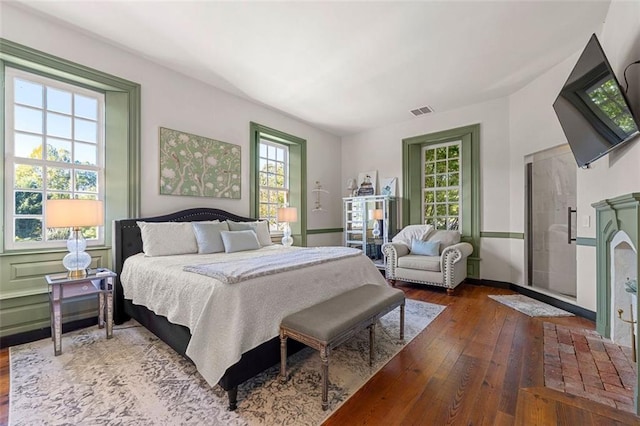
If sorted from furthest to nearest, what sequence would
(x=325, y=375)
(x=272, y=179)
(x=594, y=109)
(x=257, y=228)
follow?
1. (x=272, y=179)
2. (x=257, y=228)
3. (x=594, y=109)
4. (x=325, y=375)

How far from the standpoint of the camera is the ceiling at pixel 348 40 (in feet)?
7.89

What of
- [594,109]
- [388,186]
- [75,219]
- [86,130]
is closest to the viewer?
[594,109]

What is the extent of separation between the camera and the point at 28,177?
2648 mm

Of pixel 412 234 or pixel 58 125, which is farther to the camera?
pixel 412 234

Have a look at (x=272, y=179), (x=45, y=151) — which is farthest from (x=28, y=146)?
(x=272, y=179)

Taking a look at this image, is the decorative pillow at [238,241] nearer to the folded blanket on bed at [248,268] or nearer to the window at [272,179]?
the folded blanket on bed at [248,268]

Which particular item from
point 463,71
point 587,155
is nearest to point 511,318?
point 587,155

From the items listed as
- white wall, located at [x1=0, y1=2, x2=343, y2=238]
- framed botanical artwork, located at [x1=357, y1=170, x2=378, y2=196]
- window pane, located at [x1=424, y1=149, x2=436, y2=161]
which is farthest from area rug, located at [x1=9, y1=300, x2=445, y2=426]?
window pane, located at [x1=424, y1=149, x2=436, y2=161]

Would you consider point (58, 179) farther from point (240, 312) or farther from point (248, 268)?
point (240, 312)

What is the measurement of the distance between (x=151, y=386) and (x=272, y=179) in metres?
3.75

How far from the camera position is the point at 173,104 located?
3486 mm

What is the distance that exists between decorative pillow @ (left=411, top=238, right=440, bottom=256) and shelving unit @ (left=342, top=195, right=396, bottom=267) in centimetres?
70

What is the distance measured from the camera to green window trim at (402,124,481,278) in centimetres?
458

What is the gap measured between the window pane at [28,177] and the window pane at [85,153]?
34cm
